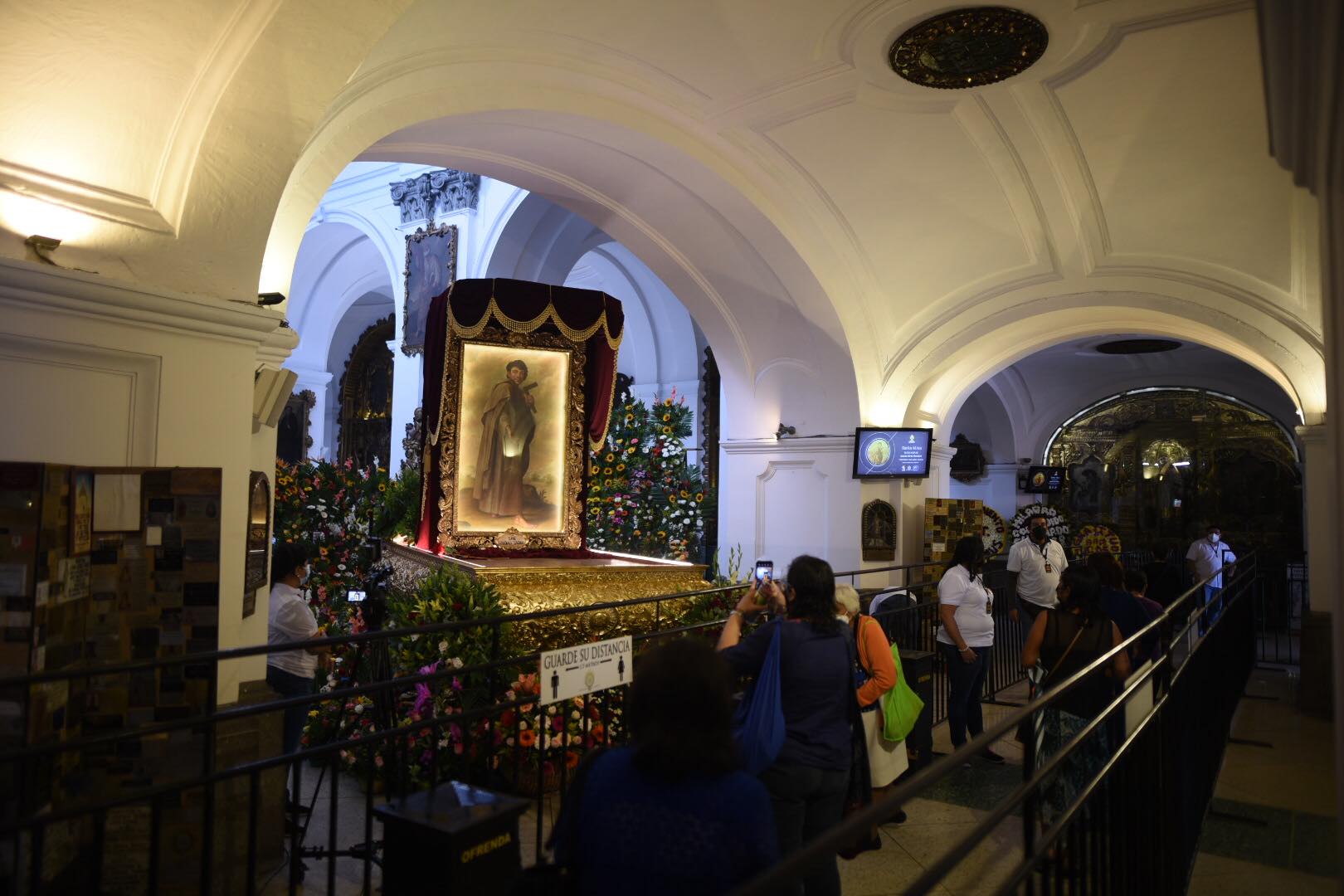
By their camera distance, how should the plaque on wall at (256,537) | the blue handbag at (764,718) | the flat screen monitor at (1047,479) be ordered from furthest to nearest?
1. the flat screen monitor at (1047,479)
2. the plaque on wall at (256,537)
3. the blue handbag at (764,718)

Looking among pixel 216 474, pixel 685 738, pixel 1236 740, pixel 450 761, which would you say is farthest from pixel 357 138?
pixel 1236 740

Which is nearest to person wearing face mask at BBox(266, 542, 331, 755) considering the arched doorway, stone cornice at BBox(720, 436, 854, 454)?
stone cornice at BBox(720, 436, 854, 454)

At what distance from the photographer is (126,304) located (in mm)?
3705

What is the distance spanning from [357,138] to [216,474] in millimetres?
2787

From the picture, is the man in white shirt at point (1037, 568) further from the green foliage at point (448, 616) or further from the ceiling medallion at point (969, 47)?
the green foliage at point (448, 616)

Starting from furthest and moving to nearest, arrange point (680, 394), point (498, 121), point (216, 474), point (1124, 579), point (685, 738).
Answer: point (680, 394) → point (498, 121) → point (1124, 579) → point (216, 474) → point (685, 738)

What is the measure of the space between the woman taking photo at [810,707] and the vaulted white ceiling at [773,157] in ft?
9.27

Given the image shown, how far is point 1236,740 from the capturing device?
22.7 feet

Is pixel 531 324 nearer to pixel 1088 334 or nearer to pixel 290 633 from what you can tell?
pixel 290 633

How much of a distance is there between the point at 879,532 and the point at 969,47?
5494mm

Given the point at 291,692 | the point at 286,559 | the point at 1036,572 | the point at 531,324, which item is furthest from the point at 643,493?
the point at 291,692

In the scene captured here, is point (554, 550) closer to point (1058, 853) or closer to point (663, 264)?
point (663, 264)

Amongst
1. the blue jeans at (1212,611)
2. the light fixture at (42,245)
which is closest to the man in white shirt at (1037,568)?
the blue jeans at (1212,611)

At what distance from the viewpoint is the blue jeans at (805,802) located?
117 inches
